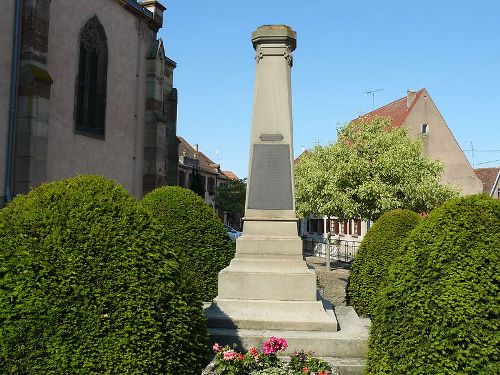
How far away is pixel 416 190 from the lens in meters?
21.2

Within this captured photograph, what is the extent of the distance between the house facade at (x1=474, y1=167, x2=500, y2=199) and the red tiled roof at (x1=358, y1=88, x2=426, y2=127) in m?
9.81

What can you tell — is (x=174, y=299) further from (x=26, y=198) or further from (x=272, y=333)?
(x=272, y=333)

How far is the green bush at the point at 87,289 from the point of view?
387cm

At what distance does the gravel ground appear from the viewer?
47.7ft

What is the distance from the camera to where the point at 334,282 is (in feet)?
61.6

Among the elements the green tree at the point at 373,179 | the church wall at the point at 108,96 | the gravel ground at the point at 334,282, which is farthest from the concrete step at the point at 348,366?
the green tree at the point at 373,179

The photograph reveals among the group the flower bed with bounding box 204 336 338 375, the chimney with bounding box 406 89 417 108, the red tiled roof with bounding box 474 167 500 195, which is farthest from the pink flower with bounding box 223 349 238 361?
the red tiled roof with bounding box 474 167 500 195

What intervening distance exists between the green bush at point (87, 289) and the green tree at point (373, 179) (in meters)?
17.4

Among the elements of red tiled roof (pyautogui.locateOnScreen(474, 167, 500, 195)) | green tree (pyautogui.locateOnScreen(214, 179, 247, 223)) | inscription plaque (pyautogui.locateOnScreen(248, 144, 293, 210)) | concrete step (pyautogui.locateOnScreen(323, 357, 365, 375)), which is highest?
red tiled roof (pyautogui.locateOnScreen(474, 167, 500, 195))

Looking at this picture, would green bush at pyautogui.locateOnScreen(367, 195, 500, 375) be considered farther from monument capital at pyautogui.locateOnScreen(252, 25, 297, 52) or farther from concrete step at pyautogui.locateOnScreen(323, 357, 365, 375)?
monument capital at pyautogui.locateOnScreen(252, 25, 297, 52)

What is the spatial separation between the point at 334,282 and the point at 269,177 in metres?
12.3

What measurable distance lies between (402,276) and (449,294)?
0.46 metres

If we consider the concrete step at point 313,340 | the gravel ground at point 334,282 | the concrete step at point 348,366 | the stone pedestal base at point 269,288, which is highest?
the stone pedestal base at point 269,288

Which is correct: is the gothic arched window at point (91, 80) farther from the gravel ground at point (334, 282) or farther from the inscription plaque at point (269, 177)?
the inscription plaque at point (269, 177)
